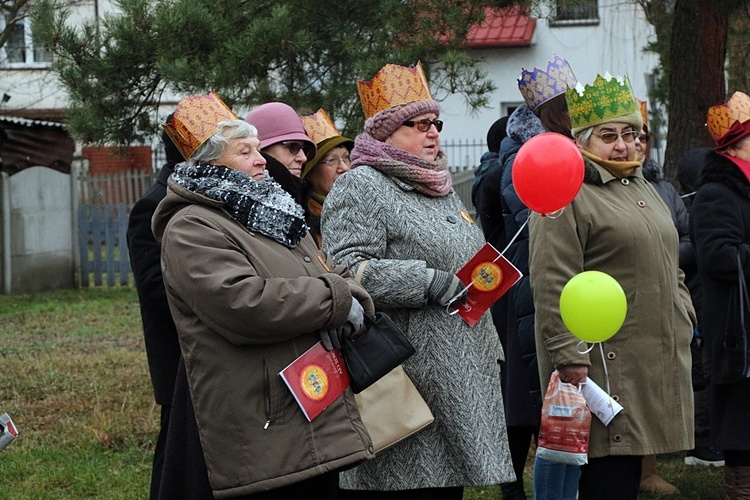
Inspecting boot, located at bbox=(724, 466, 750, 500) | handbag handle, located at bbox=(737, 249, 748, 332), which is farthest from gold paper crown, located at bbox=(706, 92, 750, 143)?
boot, located at bbox=(724, 466, 750, 500)

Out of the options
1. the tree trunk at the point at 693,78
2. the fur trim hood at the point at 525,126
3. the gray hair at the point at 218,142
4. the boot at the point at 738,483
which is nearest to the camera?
the gray hair at the point at 218,142

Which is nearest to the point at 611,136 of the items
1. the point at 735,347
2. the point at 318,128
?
the point at 735,347

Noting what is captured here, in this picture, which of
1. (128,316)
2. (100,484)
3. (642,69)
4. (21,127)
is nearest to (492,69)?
(642,69)

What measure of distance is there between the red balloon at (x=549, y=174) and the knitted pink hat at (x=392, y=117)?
52 centimetres

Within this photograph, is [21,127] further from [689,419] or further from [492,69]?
[689,419]

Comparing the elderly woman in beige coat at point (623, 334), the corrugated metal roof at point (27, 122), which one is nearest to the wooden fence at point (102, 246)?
the corrugated metal roof at point (27, 122)

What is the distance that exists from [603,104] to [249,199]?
Result: 1.44 meters

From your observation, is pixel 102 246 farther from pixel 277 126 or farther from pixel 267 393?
pixel 267 393

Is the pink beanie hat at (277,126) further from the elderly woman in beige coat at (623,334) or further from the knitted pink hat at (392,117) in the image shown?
the elderly woman in beige coat at (623,334)

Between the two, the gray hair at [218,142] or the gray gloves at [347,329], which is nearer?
the gray gloves at [347,329]

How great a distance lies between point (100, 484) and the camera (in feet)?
19.5

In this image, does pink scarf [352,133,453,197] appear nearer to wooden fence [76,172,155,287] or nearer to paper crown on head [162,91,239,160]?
paper crown on head [162,91,239,160]

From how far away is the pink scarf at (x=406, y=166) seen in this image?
4.14 m

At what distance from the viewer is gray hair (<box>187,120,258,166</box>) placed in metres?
3.60
